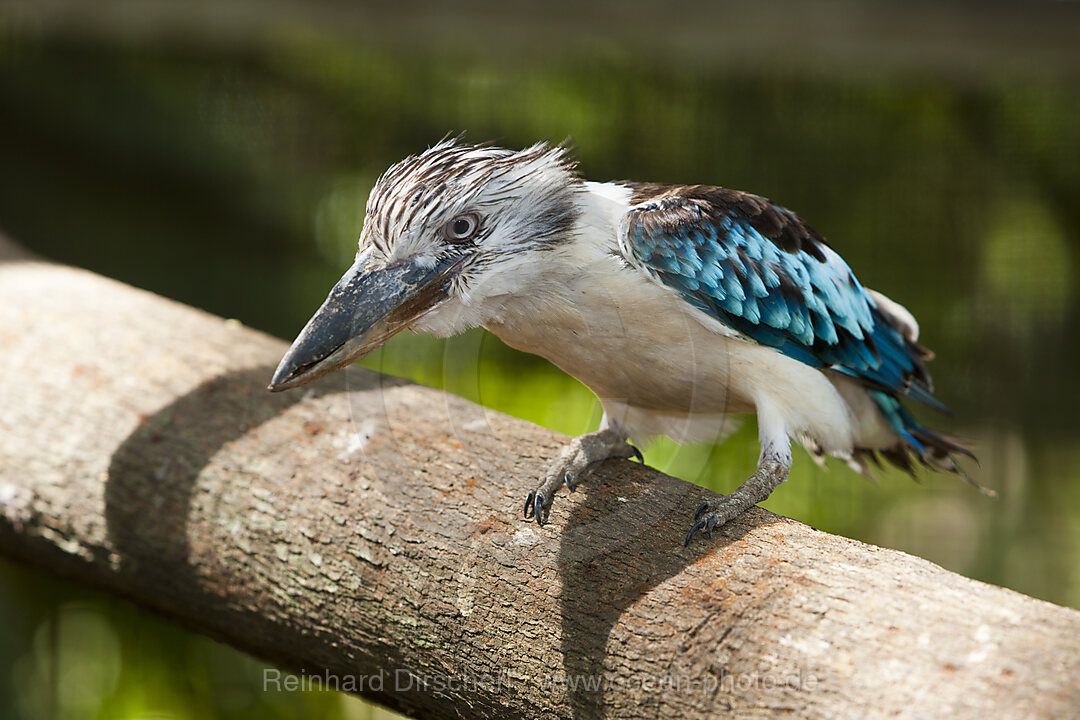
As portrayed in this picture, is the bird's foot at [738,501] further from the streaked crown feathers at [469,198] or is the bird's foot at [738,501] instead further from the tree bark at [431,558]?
the streaked crown feathers at [469,198]

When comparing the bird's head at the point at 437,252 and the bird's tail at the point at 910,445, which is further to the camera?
the bird's tail at the point at 910,445

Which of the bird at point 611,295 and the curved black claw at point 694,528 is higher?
the bird at point 611,295

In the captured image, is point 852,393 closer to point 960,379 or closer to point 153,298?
point 153,298

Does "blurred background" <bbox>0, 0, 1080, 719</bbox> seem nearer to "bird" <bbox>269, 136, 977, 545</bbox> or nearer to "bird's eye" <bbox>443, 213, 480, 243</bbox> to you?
"bird" <bbox>269, 136, 977, 545</bbox>

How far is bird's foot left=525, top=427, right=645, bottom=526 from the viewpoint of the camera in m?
1.16

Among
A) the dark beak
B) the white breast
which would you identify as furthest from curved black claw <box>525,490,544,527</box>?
the dark beak

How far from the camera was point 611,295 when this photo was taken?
1087mm

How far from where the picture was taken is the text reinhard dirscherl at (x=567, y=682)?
862 mm

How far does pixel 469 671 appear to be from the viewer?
1.07m

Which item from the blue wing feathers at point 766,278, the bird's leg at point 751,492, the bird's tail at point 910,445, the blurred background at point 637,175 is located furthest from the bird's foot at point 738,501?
the blurred background at point 637,175

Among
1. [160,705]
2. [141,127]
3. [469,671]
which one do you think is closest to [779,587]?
[469,671]

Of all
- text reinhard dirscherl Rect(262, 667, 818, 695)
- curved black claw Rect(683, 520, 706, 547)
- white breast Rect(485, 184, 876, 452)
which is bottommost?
text reinhard dirscherl Rect(262, 667, 818, 695)

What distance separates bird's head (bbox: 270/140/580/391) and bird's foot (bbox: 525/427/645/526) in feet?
0.83

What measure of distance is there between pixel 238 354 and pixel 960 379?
7.37 feet
